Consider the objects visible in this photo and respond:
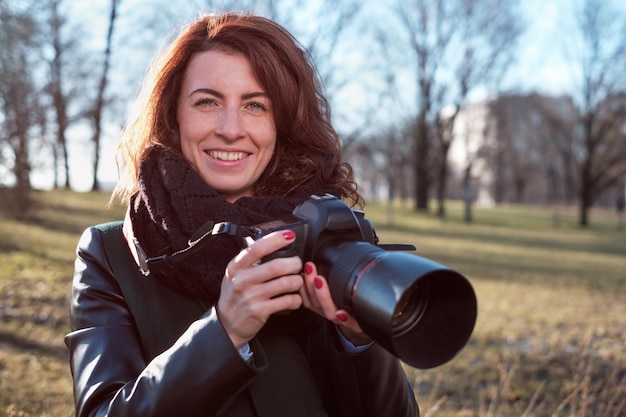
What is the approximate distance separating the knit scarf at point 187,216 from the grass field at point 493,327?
46.0 inches

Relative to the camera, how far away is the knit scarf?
4.66 ft

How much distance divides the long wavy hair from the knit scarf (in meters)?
0.14

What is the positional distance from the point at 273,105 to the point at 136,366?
2.62ft

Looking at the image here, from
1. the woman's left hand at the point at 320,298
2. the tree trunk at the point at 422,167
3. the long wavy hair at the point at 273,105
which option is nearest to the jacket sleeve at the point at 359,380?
the woman's left hand at the point at 320,298

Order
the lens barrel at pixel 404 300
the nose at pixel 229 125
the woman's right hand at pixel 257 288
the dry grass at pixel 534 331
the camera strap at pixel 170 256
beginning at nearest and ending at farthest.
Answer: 1. the lens barrel at pixel 404 300
2. the woman's right hand at pixel 257 288
3. the camera strap at pixel 170 256
4. the nose at pixel 229 125
5. the dry grass at pixel 534 331

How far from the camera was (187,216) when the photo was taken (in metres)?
1.47

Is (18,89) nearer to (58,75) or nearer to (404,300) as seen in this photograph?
(404,300)

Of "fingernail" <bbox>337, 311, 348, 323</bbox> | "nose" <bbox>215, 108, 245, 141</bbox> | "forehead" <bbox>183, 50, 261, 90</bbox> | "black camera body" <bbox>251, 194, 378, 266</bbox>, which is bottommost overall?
"fingernail" <bbox>337, 311, 348, 323</bbox>

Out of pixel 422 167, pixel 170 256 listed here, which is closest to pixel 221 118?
pixel 170 256

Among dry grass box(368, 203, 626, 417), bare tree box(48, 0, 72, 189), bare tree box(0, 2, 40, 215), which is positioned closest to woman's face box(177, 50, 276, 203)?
dry grass box(368, 203, 626, 417)

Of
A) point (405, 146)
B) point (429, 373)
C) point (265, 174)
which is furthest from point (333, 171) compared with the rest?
point (405, 146)

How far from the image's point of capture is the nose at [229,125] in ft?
5.33

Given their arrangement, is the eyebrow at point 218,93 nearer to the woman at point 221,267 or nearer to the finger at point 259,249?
the woman at point 221,267

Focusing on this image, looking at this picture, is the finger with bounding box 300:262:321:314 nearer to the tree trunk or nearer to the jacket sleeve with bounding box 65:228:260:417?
the jacket sleeve with bounding box 65:228:260:417
